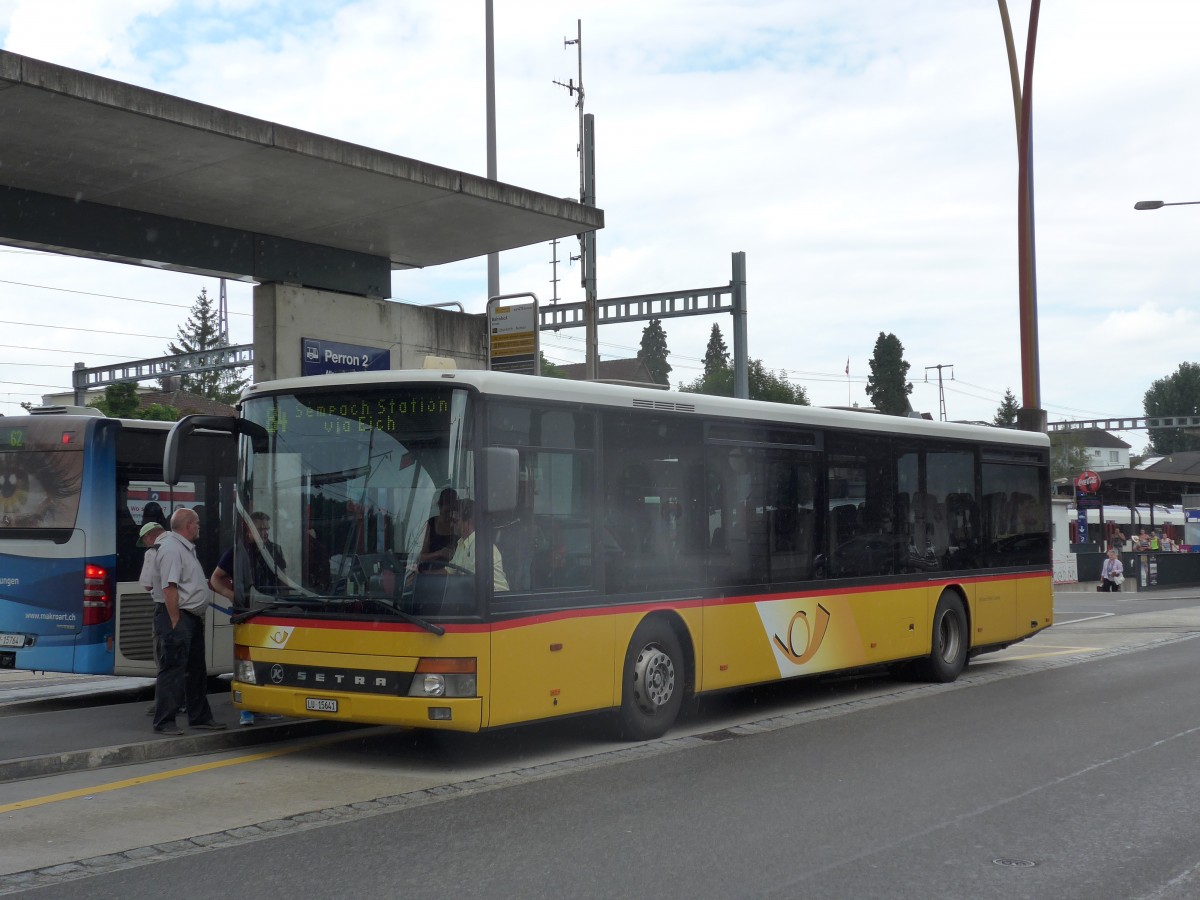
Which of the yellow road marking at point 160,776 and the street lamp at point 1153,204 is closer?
the yellow road marking at point 160,776

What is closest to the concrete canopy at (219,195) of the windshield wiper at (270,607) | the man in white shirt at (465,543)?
the windshield wiper at (270,607)

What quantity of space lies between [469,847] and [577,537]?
11.3ft

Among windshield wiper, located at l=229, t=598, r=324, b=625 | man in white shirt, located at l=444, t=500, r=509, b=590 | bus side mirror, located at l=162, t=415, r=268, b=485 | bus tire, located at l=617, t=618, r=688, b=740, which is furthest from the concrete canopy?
bus tire, located at l=617, t=618, r=688, b=740

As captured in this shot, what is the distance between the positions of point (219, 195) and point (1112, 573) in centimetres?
3355

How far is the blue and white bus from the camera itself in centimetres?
1259

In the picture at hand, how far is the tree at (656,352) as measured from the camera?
413ft

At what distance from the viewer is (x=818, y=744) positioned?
10328 mm

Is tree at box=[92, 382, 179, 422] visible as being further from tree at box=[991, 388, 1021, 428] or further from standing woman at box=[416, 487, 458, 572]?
→ tree at box=[991, 388, 1021, 428]

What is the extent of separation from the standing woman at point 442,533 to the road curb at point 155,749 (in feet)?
8.16

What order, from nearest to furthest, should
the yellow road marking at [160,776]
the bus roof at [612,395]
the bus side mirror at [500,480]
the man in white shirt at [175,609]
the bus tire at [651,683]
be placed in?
1. the yellow road marking at [160,776]
2. the bus side mirror at [500,480]
3. the bus roof at [612,395]
4. the man in white shirt at [175,609]
5. the bus tire at [651,683]

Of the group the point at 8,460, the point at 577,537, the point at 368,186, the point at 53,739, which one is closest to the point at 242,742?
the point at 53,739

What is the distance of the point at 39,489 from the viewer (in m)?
12.9

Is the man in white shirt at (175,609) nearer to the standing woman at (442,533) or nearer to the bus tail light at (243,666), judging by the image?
the bus tail light at (243,666)

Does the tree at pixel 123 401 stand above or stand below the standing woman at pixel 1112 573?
above
